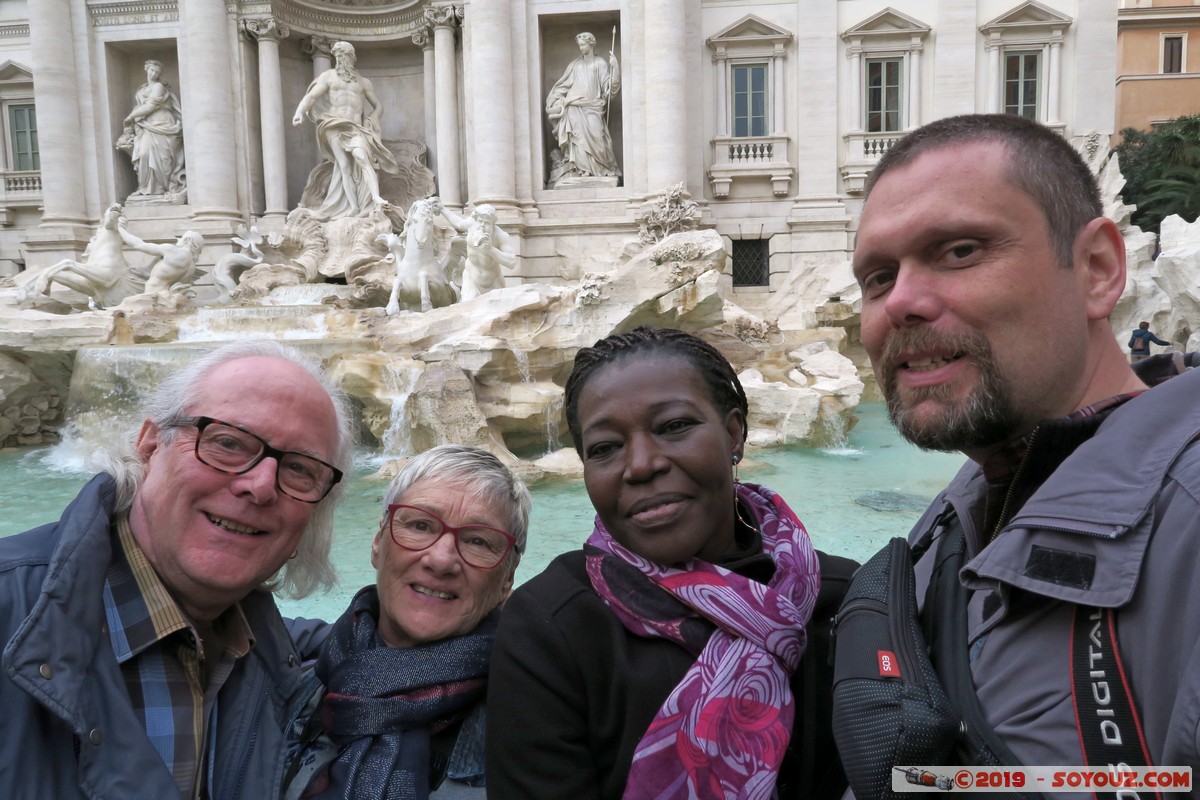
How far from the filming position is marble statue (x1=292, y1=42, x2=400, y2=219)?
14141 mm

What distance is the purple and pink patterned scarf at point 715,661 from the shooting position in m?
1.18

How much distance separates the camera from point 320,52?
51.6 feet

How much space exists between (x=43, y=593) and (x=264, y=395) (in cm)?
49

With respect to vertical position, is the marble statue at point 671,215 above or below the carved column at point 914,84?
below

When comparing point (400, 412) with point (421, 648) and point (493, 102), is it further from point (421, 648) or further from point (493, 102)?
point (493, 102)

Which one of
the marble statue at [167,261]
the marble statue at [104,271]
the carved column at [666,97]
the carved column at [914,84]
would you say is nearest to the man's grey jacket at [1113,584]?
the marble statue at [167,261]

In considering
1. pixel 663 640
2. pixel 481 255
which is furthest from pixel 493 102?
pixel 663 640

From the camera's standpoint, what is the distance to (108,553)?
4.28ft

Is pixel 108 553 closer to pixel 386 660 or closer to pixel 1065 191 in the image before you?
pixel 386 660

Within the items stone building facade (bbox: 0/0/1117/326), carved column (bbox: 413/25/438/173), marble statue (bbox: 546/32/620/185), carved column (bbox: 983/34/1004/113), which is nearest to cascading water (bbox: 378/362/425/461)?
stone building facade (bbox: 0/0/1117/326)

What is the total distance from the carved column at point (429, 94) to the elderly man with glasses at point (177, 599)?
15.0m

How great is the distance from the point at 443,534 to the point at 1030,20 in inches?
673

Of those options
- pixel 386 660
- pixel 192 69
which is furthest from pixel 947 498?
pixel 192 69

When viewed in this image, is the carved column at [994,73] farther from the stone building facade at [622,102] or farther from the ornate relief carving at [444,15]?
the ornate relief carving at [444,15]
